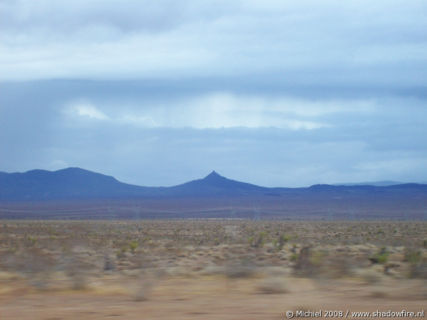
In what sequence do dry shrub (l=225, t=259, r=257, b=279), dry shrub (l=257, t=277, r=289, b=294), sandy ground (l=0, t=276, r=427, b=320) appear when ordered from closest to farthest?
sandy ground (l=0, t=276, r=427, b=320) → dry shrub (l=257, t=277, r=289, b=294) → dry shrub (l=225, t=259, r=257, b=279)

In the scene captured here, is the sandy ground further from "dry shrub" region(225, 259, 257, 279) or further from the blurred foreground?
"dry shrub" region(225, 259, 257, 279)

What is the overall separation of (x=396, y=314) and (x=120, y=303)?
595 centimetres

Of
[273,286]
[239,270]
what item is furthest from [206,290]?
[239,270]

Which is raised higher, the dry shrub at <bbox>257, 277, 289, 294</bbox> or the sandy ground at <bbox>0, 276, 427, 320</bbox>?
the dry shrub at <bbox>257, 277, 289, 294</bbox>

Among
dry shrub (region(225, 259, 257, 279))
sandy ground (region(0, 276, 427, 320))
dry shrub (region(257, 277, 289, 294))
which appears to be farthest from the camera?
dry shrub (region(225, 259, 257, 279))

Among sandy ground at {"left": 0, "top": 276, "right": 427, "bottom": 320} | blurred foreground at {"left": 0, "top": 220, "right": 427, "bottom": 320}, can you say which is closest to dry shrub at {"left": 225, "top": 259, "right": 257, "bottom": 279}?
blurred foreground at {"left": 0, "top": 220, "right": 427, "bottom": 320}

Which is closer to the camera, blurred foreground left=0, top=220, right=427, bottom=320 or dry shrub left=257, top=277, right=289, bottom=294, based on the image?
blurred foreground left=0, top=220, right=427, bottom=320

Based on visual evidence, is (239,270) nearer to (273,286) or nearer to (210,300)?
(273,286)

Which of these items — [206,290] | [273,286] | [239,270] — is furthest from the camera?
[239,270]

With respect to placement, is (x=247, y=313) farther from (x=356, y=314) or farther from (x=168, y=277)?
(x=168, y=277)

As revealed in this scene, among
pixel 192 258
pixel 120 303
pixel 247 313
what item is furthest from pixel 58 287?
pixel 192 258

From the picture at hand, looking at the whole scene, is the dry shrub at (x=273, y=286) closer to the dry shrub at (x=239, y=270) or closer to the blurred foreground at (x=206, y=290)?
the blurred foreground at (x=206, y=290)

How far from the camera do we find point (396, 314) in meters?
11.9

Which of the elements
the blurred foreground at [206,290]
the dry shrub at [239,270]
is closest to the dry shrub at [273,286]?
the blurred foreground at [206,290]
